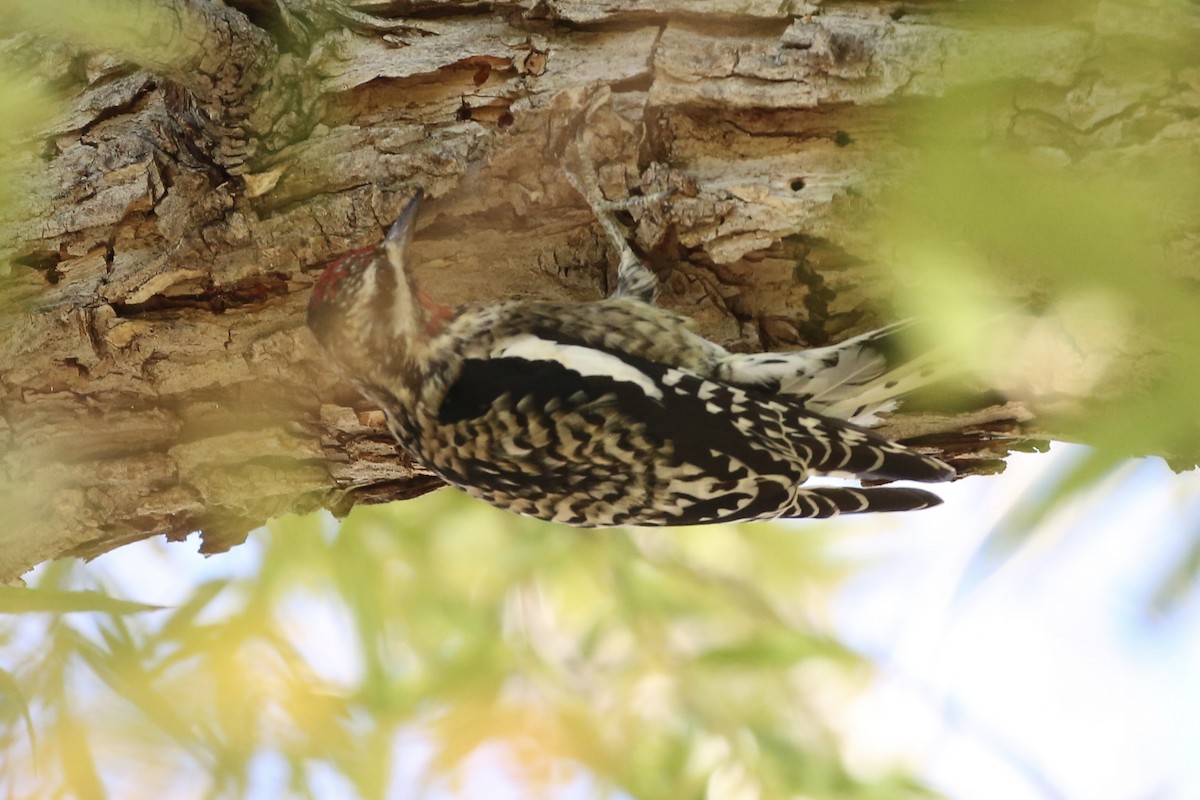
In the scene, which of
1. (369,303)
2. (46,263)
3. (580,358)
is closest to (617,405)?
(580,358)

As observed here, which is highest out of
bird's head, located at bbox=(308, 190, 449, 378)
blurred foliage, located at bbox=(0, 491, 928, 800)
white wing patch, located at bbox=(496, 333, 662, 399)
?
white wing patch, located at bbox=(496, 333, 662, 399)

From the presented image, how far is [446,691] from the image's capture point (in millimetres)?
2623

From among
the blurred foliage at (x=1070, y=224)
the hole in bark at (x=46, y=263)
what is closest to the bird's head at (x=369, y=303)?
the hole in bark at (x=46, y=263)

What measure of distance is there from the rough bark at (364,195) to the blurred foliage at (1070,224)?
0.23ft

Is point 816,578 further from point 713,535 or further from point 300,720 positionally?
point 300,720

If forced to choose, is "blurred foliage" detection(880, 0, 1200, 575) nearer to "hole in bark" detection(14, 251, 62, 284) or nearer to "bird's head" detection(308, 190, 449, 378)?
"bird's head" detection(308, 190, 449, 378)

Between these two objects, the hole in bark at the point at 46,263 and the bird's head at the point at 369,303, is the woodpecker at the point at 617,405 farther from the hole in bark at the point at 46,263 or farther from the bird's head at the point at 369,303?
the hole in bark at the point at 46,263

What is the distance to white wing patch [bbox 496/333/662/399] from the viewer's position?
85.2 inches

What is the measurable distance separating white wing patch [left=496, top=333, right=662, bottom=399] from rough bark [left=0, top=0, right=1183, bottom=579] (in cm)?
12

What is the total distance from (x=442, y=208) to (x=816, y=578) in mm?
1401

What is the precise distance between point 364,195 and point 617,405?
2.10 feet

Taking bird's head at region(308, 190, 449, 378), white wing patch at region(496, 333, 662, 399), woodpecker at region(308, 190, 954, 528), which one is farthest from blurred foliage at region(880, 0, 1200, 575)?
bird's head at region(308, 190, 449, 378)

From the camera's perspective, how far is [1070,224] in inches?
32.7

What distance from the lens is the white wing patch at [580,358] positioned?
7.10 ft
